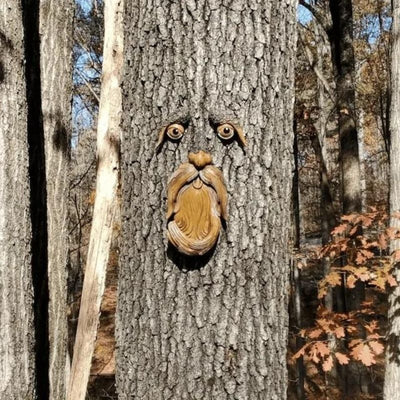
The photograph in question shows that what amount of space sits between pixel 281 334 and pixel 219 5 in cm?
117

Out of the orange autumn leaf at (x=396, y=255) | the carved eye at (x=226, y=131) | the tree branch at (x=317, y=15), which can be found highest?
the tree branch at (x=317, y=15)

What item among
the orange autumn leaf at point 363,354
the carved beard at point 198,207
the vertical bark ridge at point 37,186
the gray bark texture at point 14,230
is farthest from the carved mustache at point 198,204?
the orange autumn leaf at point 363,354

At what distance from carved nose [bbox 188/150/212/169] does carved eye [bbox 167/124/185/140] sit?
9cm

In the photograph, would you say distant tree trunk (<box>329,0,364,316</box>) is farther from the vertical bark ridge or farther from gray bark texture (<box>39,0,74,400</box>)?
the vertical bark ridge

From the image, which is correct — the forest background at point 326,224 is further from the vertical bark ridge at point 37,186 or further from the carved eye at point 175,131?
the carved eye at point 175,131

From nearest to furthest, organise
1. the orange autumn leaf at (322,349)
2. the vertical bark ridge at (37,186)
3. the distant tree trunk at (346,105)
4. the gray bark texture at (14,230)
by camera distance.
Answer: the gray bark texture at (14,230), the vertical bark ridge at (37,186), the orange autumn leaf at (322,349), the distant tree trunk at (346,105)

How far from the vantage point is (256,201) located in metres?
1.79

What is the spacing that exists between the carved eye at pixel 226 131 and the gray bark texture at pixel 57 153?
285cm

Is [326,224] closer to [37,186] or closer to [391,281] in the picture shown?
[391,281]

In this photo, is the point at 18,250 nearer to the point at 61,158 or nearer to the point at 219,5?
the point at 61,158

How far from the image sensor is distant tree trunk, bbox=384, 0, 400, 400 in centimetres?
447

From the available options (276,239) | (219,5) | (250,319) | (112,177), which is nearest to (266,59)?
(219,5)

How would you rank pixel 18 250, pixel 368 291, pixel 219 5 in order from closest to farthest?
1. pixel 219 5
2. pixel 18 250
3. pixel 368 291

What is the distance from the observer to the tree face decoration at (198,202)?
1724 mm
